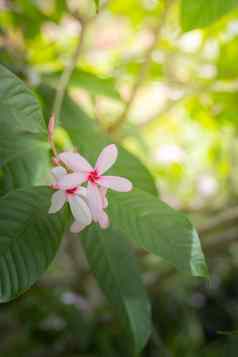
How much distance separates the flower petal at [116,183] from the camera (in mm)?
527

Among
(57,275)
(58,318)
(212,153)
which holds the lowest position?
(58,318)

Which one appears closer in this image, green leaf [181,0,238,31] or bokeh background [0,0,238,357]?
green leaf [181,0,238,31]

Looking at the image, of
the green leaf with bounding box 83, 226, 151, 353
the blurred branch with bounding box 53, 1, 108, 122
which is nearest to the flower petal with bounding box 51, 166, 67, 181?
the green leaf with bounding box 83, 226, 151, 353

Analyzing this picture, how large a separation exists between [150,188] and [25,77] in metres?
0.40

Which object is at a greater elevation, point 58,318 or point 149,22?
point 149,22

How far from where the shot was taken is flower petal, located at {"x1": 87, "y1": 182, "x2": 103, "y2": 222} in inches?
20.2

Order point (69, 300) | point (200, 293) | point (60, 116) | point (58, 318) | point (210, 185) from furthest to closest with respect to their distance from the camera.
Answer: point (200, 293) < point (210, 185) < point (58, 318) < point (69, 300) < point (60, 116)

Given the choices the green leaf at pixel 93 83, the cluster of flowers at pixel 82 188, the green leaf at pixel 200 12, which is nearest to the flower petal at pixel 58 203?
the cluster of flowers at pixel 82 188

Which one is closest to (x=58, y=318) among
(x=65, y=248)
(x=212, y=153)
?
(x=65, y=248)

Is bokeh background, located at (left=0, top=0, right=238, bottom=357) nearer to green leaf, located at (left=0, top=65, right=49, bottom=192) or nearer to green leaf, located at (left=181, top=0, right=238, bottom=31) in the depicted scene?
green leaf, located at (left=181, top=0, right=238, bottom=31)

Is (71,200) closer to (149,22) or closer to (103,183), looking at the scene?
(103,183)

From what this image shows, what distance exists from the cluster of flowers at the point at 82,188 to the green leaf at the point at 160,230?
3 cm

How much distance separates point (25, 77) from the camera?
0.96m

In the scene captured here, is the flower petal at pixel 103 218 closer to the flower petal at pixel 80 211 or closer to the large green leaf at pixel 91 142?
the flower petal at pixel 80 211
